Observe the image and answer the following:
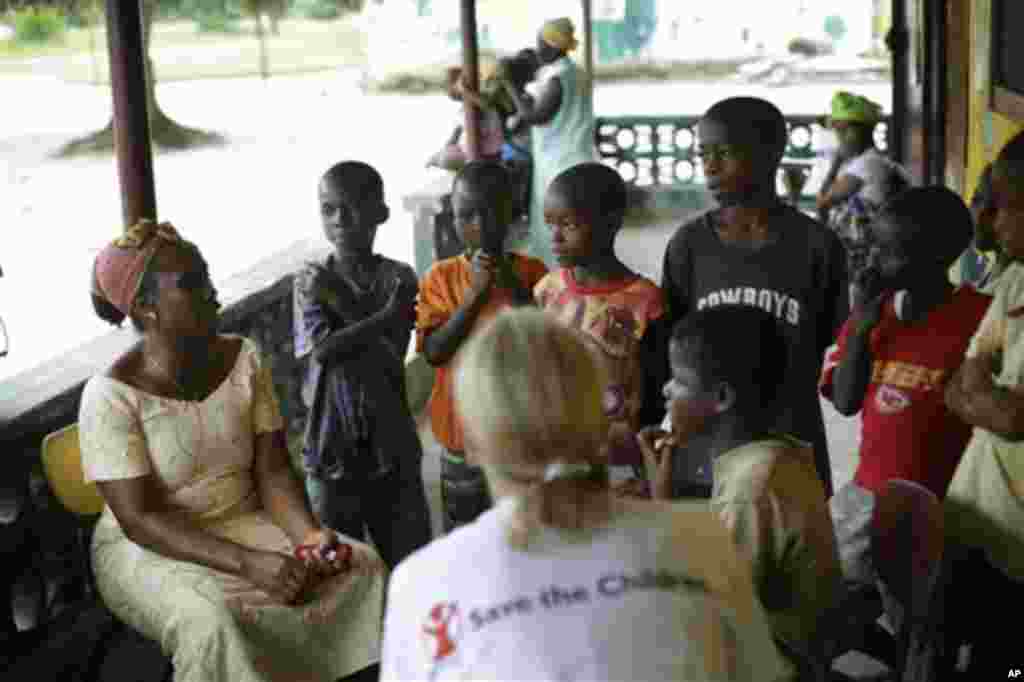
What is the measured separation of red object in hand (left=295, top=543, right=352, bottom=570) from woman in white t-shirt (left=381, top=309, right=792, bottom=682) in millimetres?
1305

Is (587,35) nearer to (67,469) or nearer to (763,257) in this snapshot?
(763,257)

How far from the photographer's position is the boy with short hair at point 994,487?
291cm

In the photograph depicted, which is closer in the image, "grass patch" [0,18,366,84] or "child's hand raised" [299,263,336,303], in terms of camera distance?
"child's hand raised" [299,263,336,303]

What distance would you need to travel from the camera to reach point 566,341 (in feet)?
6.33

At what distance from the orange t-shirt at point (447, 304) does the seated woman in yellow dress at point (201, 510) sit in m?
0.41

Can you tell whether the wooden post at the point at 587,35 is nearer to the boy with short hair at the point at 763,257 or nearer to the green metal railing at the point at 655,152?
the green metal railing at the point at 655,152

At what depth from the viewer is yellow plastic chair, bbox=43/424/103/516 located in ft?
11.5

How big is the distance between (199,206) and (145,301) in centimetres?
1656

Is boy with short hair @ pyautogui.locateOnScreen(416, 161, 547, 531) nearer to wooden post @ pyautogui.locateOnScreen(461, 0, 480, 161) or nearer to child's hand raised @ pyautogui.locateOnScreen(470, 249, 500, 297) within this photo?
child's hand raised @ pyautogui.locateOnScreen(470, 249, 500, 297)

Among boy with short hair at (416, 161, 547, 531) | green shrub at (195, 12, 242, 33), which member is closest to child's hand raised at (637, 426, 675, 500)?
boy with short hair at (416, 161, 547, 531)

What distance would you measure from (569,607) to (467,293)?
5.61ft

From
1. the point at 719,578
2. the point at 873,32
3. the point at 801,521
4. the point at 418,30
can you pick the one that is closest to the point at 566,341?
the point at 719,578

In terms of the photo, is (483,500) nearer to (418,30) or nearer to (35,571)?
(35,571)

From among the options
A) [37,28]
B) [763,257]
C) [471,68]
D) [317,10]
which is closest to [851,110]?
[471,68]
